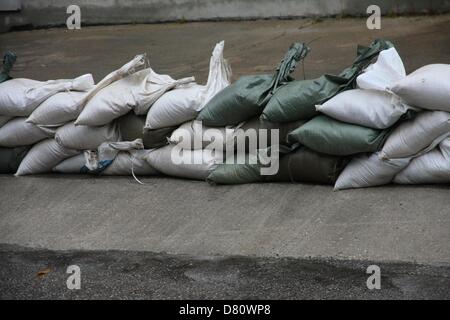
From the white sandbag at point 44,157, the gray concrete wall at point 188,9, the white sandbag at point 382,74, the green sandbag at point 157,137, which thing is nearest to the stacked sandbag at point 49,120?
the white sandbag at point 44,157

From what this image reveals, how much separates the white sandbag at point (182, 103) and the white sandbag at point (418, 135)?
1409 millimetres

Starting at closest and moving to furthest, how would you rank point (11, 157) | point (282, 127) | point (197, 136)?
point (282, 127)
point (197, 136)
point (11, 157)

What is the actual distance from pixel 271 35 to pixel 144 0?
7.36ft

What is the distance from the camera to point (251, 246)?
5250mm

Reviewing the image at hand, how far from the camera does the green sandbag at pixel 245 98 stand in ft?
19.5

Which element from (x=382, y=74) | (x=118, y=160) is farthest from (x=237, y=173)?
(x=382, y=74)

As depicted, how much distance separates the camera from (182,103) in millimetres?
6199

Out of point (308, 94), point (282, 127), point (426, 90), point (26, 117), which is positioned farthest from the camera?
point (26, 117)

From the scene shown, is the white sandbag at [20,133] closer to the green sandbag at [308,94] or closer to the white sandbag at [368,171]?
the green sandbag at [308,94]

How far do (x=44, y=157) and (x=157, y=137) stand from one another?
1027 mm

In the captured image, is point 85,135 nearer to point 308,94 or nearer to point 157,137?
point 157,137

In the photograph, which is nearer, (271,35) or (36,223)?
(36,223)

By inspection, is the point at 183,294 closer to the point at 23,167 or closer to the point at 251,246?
the point at 251,246
